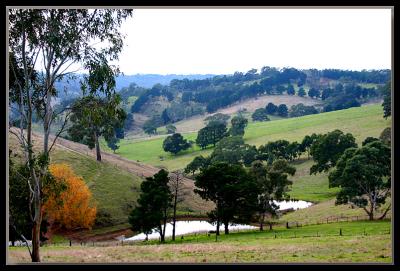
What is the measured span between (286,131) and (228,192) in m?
86.6

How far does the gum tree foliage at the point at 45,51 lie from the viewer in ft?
75.5

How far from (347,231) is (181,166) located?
228 ft

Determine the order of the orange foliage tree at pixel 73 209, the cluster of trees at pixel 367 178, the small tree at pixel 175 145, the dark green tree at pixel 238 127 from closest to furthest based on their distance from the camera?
the cluster of trees at pixel 367 178 < the orange foliage tree at pixel 73 209 < the small tree at pixel 175 145 < the dark green tree at pixel 238 127

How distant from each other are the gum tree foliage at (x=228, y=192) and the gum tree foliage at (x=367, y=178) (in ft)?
35.4

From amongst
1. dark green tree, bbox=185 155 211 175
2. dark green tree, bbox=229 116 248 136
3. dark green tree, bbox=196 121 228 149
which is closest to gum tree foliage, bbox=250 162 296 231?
dark green tree, bbox=185 155 211 175

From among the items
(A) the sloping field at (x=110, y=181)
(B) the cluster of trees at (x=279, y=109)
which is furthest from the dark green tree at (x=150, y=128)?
(A) the sloping field at (x=110, y=181)

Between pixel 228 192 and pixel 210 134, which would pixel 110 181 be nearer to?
pixel 228 192

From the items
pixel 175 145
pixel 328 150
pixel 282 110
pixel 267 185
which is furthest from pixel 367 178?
pixel 282 110

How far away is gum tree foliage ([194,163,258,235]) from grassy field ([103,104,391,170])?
58.2m

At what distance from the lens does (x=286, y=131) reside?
13412 cm

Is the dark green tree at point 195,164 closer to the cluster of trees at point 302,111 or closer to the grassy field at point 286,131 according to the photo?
the grassy field at point 286,131

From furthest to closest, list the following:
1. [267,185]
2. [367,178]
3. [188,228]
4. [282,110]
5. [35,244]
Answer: [282,110], [188,228], [267,185], [367,178], [35,244]

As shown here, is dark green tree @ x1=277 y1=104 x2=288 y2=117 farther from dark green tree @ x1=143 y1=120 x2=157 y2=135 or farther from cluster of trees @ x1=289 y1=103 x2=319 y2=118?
dark green tree @ x1=143 y1=120 x2=157 y2=135

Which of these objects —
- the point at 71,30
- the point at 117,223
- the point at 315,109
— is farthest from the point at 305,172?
the point at 315,109
